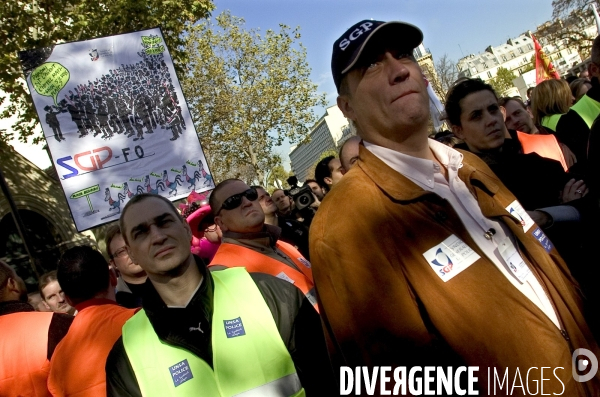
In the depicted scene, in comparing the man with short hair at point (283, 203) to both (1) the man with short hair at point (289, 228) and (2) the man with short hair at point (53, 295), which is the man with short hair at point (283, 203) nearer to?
(1) the man with short hair at point (289, 228)

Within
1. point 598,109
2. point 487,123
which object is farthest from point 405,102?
point 598,109

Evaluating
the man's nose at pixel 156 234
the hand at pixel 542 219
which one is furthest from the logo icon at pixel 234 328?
the hand at pixel 542 219

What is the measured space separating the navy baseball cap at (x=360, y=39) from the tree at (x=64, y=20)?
10.8 metres

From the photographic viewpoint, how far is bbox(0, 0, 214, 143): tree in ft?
35.8

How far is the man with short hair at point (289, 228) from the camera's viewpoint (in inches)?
209

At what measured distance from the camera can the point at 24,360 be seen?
302 centimetres

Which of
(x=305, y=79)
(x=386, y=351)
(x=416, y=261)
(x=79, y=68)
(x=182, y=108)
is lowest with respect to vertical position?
(x=386, y=351)

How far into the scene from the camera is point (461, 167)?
1822 mm

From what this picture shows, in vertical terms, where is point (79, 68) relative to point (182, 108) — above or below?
above

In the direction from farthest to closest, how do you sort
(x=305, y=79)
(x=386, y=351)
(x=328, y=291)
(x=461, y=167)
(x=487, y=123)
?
(x=305, y=79)
(x=487, y=123)
(x=461, y=167)
(x=328, y=291)
(x=386, y=351)

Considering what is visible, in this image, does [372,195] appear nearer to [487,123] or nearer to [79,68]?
[487,123]

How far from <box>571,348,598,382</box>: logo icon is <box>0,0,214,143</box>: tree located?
37.9 ft

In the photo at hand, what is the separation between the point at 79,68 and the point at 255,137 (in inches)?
928

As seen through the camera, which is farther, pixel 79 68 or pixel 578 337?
pixel 79 68
